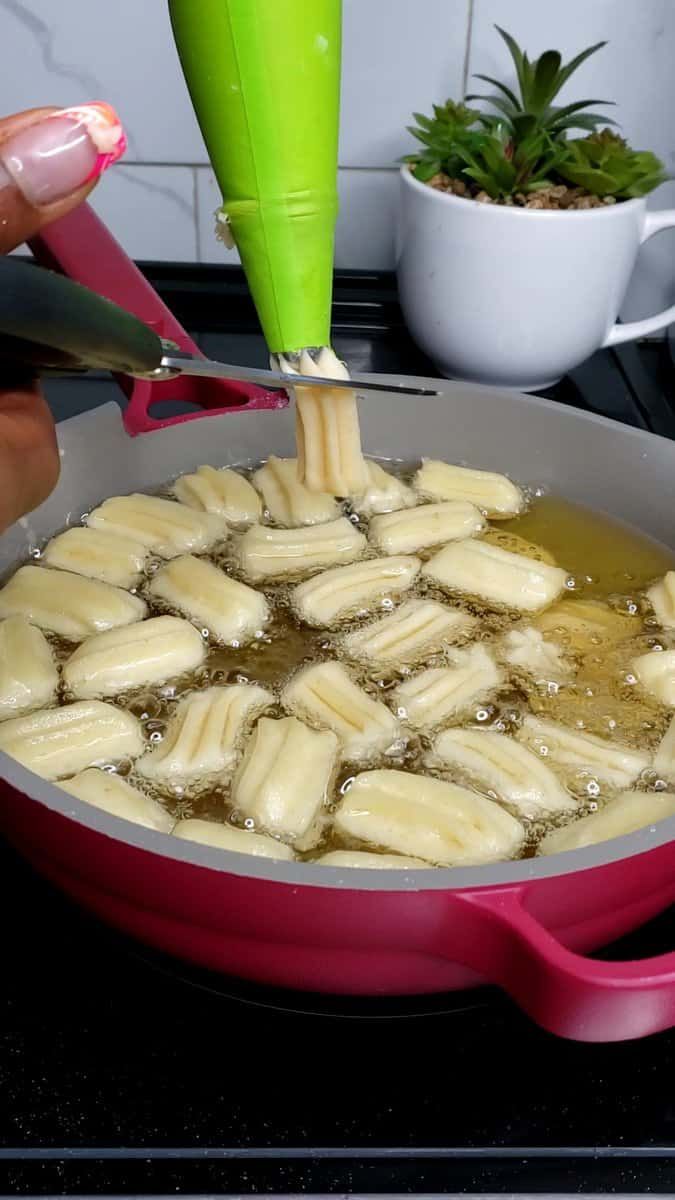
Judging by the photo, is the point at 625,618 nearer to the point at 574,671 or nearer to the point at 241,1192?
the point at 574,671

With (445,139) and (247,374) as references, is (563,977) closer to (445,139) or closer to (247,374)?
(247,374)

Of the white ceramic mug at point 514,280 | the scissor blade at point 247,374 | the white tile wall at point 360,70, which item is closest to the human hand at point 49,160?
the scissor blade at point 247,374

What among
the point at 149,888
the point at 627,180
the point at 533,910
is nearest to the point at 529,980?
the point at 533,910

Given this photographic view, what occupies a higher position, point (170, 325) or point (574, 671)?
point (170, 325)

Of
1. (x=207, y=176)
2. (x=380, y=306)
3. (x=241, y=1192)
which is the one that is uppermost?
(x=207, y=176)

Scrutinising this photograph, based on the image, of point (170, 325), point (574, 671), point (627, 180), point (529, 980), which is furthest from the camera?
point (627, 180)

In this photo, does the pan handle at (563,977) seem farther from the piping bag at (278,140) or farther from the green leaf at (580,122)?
the green leaf at (580,122)
